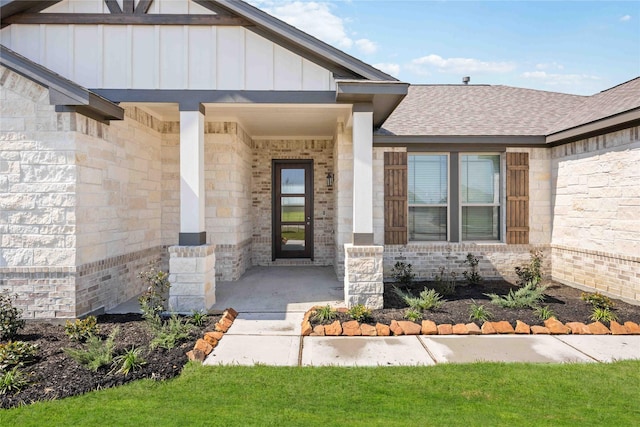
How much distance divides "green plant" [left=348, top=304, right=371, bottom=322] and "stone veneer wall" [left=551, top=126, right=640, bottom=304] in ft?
14.9

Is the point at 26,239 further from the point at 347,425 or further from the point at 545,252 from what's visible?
the point at 545,252

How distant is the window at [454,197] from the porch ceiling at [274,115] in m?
2.16

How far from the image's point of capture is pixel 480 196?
8.29 meters

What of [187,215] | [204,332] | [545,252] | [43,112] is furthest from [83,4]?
[545,252]

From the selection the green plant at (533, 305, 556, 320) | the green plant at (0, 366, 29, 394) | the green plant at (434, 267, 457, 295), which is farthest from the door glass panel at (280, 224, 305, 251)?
the green plant at (0, 366, 29, 394)

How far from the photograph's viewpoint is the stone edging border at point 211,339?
4.13m

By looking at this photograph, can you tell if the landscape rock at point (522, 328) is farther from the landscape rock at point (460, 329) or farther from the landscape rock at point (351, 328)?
the landscape rock at point (351, 328)

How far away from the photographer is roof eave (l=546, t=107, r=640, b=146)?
5.95 metres

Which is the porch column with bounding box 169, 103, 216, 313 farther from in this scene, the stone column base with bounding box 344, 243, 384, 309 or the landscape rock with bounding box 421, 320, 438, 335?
the landscape rock with bounding box 421, 320, 438, 335

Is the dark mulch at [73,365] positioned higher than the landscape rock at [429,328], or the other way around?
the landscape rock at [429,328]

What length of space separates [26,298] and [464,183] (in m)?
8.04

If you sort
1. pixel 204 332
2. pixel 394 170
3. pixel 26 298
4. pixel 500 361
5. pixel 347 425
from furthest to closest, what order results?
pixel 394 170, pixel 26 298, pixel 204 332, pixel 500 361, pixel 347 425

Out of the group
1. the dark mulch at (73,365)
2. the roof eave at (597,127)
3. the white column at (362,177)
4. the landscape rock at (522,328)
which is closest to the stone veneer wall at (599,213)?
the roof eave at (597,127)

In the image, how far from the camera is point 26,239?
520cm
